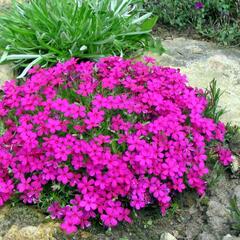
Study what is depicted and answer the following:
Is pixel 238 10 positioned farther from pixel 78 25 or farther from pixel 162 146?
pixel 162 146

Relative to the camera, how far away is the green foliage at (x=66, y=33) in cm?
439

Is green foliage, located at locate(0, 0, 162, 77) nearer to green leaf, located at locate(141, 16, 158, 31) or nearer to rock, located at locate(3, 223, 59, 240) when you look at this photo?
green leaf, located at locate(141, 16, 158, 31)

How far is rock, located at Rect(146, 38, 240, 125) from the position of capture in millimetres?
4109

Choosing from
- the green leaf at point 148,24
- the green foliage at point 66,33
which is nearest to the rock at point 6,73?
the green foliage at point 66,33

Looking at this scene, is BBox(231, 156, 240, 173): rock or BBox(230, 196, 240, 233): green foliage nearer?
BBox(230, 196, 240, 233): green foliage

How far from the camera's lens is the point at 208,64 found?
180 inches

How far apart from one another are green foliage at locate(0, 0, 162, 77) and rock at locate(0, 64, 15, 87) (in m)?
0.09

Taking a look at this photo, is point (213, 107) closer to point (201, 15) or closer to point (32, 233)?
point (32, 233)

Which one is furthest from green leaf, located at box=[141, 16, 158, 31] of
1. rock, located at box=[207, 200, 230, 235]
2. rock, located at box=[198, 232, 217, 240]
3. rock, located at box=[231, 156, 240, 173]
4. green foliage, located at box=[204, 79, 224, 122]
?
rock, located at box=[198, 232, 217, 240]

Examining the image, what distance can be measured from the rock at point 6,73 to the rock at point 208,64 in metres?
1.29

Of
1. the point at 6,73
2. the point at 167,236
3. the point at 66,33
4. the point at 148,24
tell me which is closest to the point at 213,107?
the point at 167,236

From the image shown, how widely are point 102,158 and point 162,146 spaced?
0.37 metres

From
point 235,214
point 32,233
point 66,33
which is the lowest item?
point 32,233

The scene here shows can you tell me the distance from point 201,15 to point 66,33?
5.28ft
